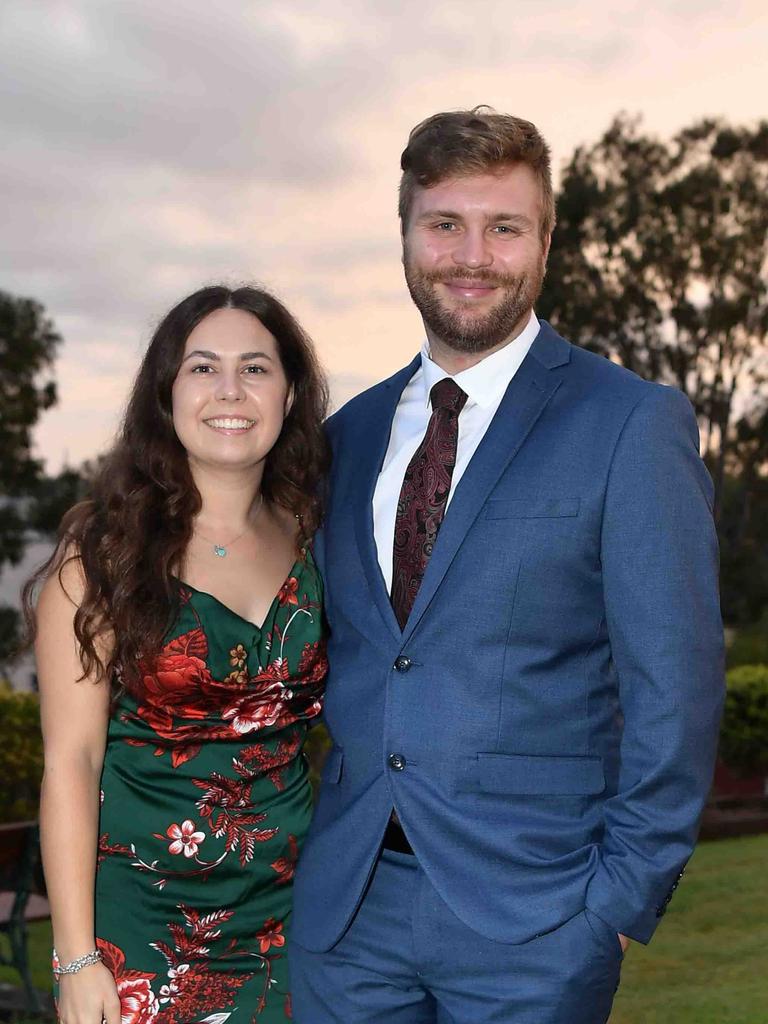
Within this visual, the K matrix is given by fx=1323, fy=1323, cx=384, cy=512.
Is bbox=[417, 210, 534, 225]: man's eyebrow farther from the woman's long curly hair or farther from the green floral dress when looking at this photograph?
the green floral dress

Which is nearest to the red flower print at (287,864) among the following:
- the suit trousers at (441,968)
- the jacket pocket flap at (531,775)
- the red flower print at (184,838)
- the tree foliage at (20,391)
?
the red flower print at (184,838)

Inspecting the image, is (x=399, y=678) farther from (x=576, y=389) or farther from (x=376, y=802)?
(x=576, y=389)

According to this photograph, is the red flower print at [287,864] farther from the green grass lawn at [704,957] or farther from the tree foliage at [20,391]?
the tree foliage at [20,391]

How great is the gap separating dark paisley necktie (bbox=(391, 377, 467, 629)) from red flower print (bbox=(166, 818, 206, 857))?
31.5 inches

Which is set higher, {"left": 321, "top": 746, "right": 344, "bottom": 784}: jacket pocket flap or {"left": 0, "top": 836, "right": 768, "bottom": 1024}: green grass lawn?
{"left": 321, "top": 746, "right": 344, "bottom": 784}: jacket pocket flap

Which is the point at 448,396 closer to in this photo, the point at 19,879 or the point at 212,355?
the point at 212,355

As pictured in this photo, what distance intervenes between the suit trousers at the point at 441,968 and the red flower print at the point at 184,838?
1.40 feet

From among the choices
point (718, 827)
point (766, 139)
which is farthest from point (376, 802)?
point (766, 139)

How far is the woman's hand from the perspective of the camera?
3.11m

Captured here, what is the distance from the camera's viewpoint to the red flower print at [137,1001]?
10.6 feet

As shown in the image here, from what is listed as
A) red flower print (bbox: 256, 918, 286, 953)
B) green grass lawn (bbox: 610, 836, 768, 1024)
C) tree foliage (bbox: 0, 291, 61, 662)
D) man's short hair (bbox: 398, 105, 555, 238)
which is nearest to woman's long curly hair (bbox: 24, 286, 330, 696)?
man's short hair (bbox: 398, 105, 555, 238)

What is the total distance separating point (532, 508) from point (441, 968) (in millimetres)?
1021

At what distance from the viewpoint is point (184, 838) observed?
10.8 feet

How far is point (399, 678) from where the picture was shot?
9.67ft
